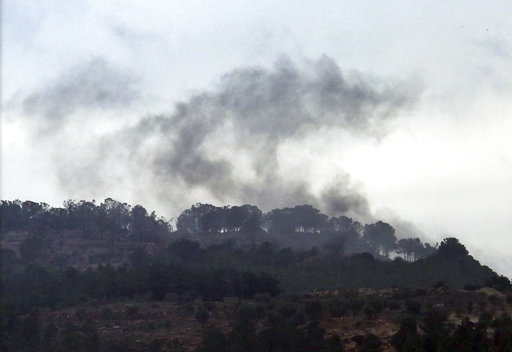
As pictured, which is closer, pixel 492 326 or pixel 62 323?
pixel 492 326

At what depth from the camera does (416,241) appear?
164 meters

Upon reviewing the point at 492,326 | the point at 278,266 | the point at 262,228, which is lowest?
the point at 492,326

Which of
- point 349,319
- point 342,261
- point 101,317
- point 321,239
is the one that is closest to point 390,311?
point 349,319

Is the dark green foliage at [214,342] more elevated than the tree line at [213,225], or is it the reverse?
the tree line at [213,225]

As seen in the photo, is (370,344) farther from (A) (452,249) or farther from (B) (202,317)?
(A) (452,249)

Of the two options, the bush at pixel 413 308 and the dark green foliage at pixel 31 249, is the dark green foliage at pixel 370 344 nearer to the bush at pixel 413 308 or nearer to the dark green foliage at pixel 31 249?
the bush at pixel 413 308

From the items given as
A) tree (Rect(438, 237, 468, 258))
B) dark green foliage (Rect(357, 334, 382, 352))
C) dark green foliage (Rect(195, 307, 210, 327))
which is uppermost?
tree (Rect(438, 237, 468, 258))

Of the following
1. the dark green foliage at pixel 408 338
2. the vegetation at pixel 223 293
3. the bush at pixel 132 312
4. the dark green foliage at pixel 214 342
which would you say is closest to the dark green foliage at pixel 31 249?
the vegetation at pixel 223 293

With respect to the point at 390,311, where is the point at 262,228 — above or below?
above

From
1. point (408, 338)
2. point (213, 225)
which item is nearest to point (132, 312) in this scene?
point (408, 338)

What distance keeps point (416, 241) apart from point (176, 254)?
190 ft

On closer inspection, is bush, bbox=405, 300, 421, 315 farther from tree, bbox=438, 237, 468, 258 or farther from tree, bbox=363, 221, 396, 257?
tree, bbox=363, 221, 396, 257

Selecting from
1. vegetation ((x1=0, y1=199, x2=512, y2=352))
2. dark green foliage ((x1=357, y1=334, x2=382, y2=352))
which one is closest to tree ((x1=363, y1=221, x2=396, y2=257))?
vegetation ((x1=0, y1=199, x2=512, y2=352))

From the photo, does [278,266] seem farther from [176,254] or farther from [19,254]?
[19,254]
